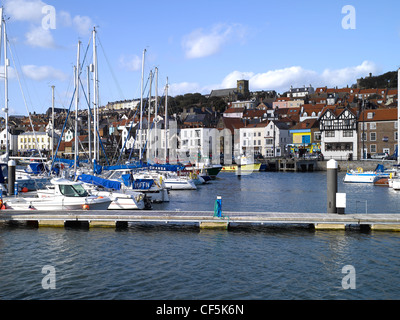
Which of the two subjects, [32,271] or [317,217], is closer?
[32,271]

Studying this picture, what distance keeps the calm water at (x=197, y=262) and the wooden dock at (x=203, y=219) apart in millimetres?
617

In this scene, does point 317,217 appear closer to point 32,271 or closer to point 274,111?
point 32,271

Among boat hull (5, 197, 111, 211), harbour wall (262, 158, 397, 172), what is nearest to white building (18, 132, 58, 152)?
harbour wall (262, 158, 397, 172)

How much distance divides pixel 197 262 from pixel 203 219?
249 inches

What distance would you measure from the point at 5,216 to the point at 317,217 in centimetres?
1848

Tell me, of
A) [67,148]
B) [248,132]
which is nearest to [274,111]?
[248,132]

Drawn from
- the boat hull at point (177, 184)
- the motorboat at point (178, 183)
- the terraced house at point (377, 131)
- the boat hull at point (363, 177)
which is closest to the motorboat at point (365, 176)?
the boat hull at point (363, 177)

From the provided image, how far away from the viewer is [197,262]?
20125 millimetres

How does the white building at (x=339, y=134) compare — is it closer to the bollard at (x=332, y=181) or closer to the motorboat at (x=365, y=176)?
the motorboat at (x=365, y=176)

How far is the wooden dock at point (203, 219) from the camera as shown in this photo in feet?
84.1

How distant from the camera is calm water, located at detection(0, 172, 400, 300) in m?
16.5

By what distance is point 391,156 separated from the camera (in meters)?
86.9

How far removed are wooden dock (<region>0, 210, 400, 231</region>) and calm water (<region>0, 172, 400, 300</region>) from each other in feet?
2.02
